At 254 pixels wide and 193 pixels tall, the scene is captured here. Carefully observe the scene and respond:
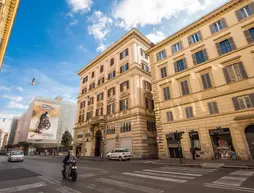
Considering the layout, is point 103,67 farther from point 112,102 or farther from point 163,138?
point 163,138

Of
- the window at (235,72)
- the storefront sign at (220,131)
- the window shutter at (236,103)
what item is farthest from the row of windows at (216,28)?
the storefront sign at (220,131)

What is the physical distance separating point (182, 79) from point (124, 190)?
57.2ft

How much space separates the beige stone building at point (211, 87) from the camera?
14.8m

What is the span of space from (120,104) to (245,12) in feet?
71.6

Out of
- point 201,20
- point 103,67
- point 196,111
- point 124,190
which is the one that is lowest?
point 124,190

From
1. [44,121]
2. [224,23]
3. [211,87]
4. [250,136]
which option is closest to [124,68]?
[211,87]

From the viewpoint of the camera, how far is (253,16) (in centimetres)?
1602

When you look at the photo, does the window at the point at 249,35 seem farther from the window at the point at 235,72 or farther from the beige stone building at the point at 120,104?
the beige stone building at the point at 120,104

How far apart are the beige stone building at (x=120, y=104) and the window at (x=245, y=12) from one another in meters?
15.7

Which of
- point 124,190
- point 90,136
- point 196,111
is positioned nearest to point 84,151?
point 90,136

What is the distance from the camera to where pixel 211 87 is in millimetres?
17109

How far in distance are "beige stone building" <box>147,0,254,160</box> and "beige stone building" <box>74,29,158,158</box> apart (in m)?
4.00

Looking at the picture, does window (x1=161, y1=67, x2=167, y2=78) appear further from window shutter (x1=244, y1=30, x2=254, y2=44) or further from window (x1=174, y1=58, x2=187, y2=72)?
window shutter (x1=244, y1=30, x2=254, y2=44)

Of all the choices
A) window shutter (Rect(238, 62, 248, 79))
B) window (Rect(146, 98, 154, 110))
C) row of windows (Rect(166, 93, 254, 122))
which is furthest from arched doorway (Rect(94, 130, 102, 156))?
window shutter (Rect(238, 62, 248, 79))
